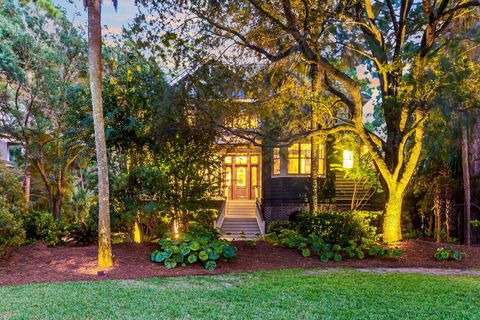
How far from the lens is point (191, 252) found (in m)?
8.59

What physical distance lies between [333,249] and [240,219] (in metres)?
10.4

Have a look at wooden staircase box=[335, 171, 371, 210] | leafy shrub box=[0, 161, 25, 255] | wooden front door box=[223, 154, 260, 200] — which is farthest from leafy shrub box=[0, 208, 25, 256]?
wooden front door box=[223, 154, 260, 200]

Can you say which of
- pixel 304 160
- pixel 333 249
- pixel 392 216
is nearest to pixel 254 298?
pixel 333 249

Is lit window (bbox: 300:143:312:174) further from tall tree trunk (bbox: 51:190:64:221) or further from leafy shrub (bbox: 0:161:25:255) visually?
leafy shrub (bbox: 0:161:25:255)

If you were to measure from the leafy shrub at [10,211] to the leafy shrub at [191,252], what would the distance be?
2897mm

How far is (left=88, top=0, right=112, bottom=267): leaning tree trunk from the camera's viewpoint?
793cm

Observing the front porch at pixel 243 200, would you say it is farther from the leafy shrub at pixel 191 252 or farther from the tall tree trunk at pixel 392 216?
the leafy shrub at pixel 191 252

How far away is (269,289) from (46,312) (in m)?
3.10

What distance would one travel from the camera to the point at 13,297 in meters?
6.00

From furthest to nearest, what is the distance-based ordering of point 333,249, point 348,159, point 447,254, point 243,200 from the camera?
point 243,200
point 348,159
point 333,249
point 447,254

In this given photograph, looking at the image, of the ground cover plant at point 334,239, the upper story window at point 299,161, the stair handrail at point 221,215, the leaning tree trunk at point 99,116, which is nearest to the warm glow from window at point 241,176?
the stair handrail at point 221,215

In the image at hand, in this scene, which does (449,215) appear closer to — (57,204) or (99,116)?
(99,116)

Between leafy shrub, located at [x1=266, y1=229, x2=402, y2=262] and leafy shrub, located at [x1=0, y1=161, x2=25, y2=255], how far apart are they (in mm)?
5767

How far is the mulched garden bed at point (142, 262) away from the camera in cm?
775
